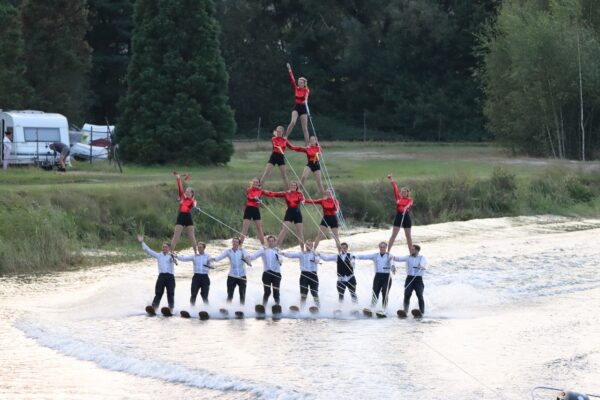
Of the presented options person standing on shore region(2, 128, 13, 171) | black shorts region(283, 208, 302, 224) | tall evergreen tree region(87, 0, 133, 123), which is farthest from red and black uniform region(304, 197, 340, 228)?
tall evergreen tree region(87, 0, 133, 123)

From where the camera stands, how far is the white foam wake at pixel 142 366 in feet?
62.8

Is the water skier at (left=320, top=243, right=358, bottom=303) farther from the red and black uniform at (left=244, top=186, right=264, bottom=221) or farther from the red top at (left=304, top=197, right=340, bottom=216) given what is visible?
the red and black uniform at (left=244, top=186, right=264, bottom=221)

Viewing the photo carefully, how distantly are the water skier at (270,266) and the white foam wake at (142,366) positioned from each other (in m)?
5.00

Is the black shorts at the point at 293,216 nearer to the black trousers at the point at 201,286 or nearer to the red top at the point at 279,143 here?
the red top at the point at 279,143

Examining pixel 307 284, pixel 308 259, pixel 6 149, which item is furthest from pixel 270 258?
pixel 6 149

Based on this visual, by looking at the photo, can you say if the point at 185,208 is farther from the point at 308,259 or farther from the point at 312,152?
the point at 312,152

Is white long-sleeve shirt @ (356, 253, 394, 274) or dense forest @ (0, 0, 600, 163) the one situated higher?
dense forest @ (0, 0, 600, 163)

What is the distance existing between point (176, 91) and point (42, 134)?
611 centimetres

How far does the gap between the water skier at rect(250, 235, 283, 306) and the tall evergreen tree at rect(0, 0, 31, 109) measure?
122 ft

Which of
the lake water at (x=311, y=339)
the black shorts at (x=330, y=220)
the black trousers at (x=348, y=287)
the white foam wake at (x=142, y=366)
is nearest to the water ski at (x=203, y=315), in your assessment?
the lake water at (x=311, y=339)

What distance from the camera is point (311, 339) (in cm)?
2339

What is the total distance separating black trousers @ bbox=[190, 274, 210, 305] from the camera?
2622 centimetres

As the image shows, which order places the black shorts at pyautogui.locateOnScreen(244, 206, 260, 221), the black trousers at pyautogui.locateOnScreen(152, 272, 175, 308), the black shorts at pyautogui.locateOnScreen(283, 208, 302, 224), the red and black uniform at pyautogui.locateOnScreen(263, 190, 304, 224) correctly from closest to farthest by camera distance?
1. the black trousers at pyautogui.locateOnScreen(152, 272, 175, 308)
2. the red and black uniform at pyautogui.locateOnScreen(263, 190, 304, 224)
3. the black shorts at pyautogui.locateOnScreen(283, 208, 302, 224)
4. the black shorts at pyautogui.locateOnScreen(244, 206, 260, 221)

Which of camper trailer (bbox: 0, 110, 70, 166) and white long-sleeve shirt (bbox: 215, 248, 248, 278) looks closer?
white long-sleeve shirt (bbox: 215, 248, 248, 278)
